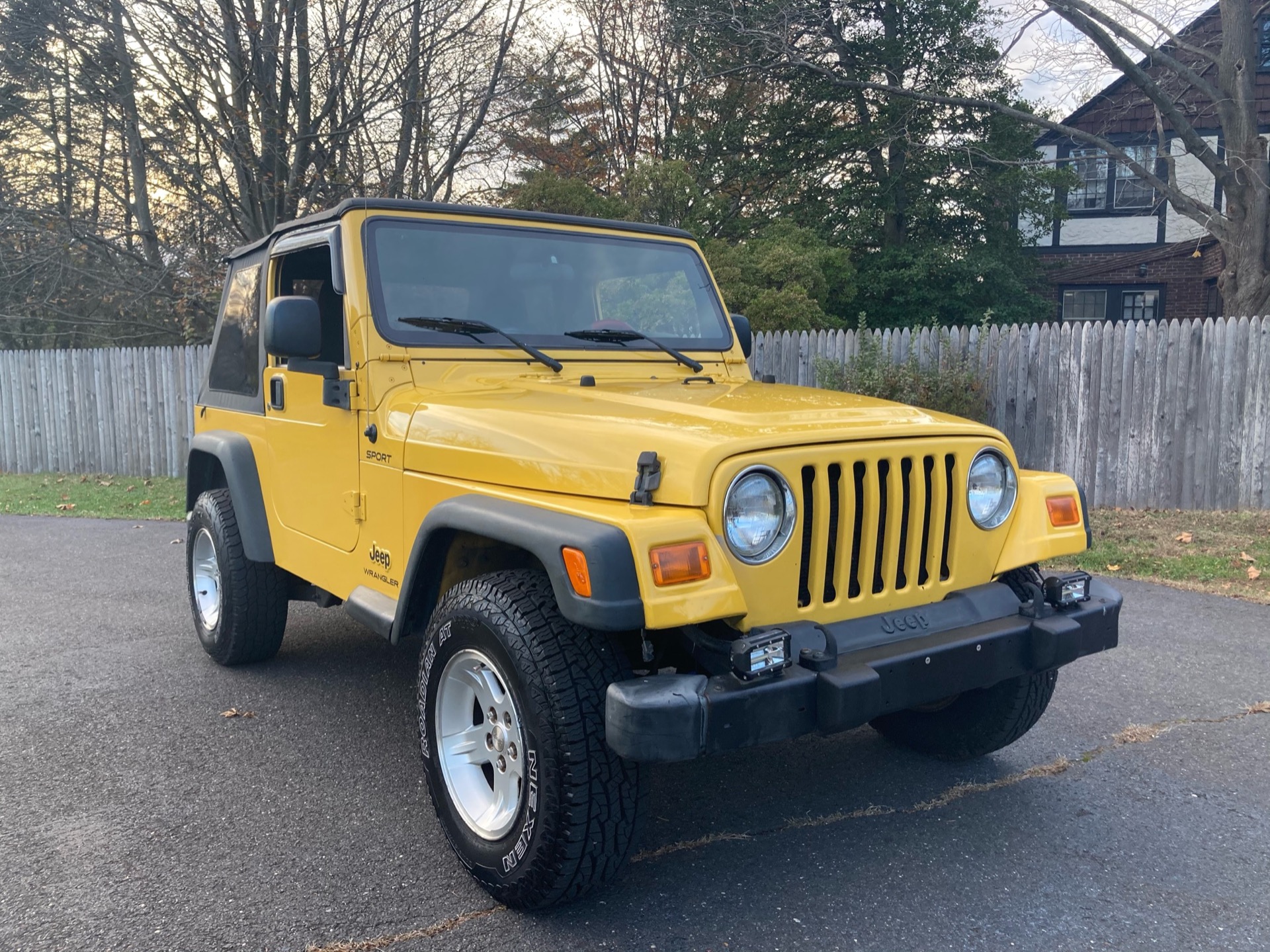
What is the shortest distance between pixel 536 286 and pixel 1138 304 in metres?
22.3

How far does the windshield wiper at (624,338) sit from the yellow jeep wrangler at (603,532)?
0.02 m

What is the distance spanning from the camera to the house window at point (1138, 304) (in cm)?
2238

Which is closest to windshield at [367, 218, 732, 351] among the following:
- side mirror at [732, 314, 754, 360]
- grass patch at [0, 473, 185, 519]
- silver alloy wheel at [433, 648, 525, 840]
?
side mirror at [732, 314, 754, 360]

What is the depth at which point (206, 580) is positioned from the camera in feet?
17.2

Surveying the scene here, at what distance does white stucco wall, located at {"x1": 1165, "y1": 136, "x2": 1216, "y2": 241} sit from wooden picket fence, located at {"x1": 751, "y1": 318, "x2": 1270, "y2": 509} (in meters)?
13.0

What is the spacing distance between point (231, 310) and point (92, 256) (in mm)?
11659

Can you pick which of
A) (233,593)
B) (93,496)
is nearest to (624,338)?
(233,593)

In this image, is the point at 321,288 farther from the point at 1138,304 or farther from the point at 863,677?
the point at 1138,304

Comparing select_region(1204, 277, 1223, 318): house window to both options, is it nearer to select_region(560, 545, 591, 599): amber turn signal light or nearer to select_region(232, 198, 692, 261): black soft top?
select_region(232, 198, 692, 261): black soft top

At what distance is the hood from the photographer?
2.62m

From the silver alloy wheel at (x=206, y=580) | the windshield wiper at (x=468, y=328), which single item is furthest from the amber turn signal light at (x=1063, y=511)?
the silver alloy wheel at (x=206, y=580)

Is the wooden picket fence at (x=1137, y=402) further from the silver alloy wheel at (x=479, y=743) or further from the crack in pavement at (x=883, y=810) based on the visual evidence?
the silver alloy wheel at (x=479, y=743)

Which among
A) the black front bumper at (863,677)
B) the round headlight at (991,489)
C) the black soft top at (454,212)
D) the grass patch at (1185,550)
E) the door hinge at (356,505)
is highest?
the black soft top at (454,212)

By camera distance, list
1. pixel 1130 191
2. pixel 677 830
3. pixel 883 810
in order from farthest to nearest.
→ pixel 1130 191, pixel 883 810, pixel 677 830
